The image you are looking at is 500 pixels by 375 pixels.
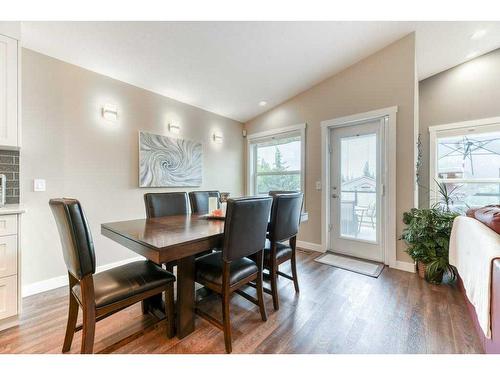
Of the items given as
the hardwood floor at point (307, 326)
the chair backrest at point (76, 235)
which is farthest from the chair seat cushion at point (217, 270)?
the chair backrest at point (76, 235)

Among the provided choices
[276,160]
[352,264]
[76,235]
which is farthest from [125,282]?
[276,160]

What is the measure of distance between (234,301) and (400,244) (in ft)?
7.32

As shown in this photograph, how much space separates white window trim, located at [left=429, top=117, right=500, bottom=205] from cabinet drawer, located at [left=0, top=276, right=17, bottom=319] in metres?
4.93

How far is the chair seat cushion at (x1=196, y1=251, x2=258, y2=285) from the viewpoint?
150cm

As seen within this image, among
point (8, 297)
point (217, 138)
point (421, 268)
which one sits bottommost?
point (421, 268)

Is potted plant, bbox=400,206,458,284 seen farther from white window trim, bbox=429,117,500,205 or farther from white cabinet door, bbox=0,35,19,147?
white cabinet door, bbox=0,35,19,147

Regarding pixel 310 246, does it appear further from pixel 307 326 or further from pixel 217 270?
pixel 217 270

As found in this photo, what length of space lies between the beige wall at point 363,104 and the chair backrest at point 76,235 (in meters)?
3.03

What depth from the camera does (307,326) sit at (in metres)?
1.65

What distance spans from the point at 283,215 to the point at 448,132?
3174 millimetres

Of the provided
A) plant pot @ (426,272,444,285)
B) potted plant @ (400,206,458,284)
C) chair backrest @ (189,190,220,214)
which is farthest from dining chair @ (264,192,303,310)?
plant pot @ (426,272,444,285)

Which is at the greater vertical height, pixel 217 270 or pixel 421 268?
pixel 217 270

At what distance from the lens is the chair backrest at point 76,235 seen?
1.14m

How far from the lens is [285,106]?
12.8 ft
